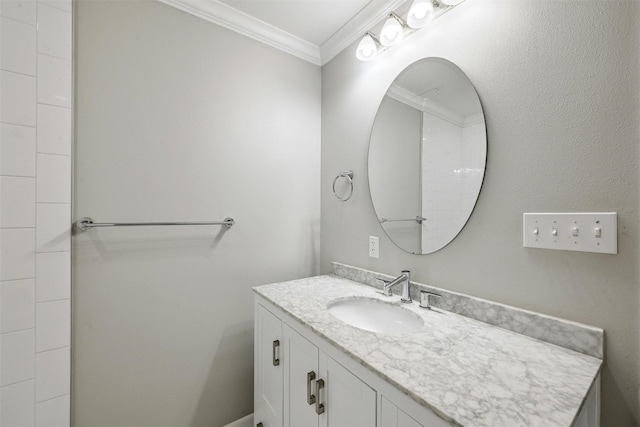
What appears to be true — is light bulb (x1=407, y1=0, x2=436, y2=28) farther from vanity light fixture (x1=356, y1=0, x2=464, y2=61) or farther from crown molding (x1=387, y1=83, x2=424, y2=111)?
crown molding (x1=387, y1=83, x2=424, y2=111)

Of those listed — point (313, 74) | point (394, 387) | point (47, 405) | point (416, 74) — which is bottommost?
point (47, 405)

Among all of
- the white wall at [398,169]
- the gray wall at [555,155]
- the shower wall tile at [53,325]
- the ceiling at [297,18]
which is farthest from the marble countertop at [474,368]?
the ceiling at [297,18]

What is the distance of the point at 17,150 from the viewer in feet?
3.28

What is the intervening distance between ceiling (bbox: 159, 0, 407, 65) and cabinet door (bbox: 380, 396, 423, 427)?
1.63 m

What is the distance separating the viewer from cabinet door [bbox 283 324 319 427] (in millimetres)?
924

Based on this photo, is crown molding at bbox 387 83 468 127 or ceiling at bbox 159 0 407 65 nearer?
crown molding at bbox 387 83 468 127

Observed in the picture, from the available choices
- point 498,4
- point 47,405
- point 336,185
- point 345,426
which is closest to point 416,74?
point 498,4

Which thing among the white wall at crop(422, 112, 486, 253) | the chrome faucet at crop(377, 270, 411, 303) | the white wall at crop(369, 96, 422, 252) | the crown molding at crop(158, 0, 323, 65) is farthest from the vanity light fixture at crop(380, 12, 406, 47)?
the chrome faucet at crop(377, 270, 411, 303)

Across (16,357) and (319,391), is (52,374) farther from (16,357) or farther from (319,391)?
(319,391)

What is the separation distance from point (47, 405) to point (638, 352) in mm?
1972

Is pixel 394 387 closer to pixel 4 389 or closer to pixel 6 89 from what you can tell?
pixel 4 389

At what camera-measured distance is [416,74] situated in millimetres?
1260

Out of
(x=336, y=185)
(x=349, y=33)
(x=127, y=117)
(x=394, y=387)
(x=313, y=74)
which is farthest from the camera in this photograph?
(x=313, y=74)

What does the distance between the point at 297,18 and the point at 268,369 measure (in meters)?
1.84
